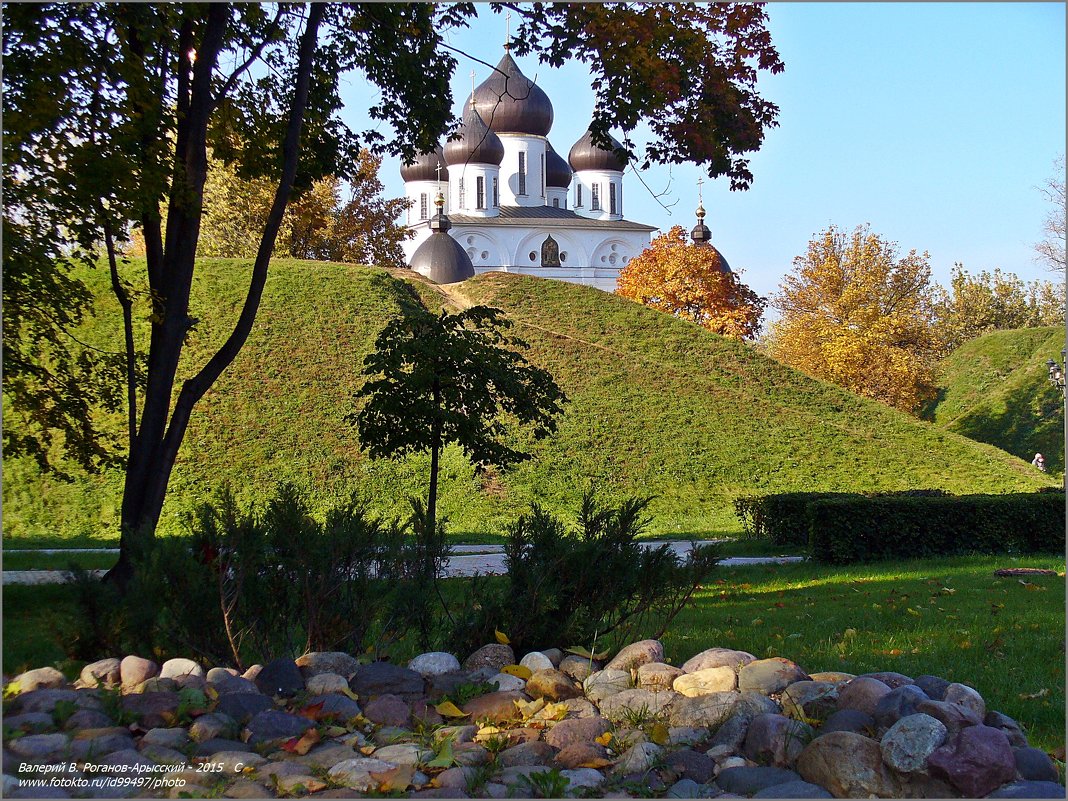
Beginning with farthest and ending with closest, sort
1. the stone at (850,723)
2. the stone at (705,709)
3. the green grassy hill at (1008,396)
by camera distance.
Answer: the green grassy hill at (1008,396), the stone at (705,709), the stone at (850,723)

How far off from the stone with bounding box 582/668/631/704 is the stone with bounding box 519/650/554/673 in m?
0.25

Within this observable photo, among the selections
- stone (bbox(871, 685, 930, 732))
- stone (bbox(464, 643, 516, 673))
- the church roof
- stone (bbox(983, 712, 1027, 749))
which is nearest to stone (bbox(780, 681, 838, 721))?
stone (bbox(871, 685, 930, 732))

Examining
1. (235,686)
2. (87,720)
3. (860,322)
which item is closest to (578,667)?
(235,686)

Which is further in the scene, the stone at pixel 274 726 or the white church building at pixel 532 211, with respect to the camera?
the white church building at pixel 532 211

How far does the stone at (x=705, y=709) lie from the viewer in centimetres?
443

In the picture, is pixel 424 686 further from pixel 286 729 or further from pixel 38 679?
pixel 38 679

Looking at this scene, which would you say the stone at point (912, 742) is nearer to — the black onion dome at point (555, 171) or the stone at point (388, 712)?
the stone at point (388, 712)

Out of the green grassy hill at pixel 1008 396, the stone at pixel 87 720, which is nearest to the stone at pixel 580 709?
the stone at pixel 87 720

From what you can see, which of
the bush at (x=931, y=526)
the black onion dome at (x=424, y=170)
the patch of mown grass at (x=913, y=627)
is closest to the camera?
the patch of mown grass at (x=913, y=627)

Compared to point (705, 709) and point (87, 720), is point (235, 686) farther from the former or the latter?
point (705, 709)

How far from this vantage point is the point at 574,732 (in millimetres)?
4348

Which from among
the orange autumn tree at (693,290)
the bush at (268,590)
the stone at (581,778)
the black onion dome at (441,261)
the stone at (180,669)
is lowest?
the stone at (581,778)

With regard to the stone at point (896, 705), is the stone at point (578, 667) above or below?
below

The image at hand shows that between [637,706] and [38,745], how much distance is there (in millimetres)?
2549
